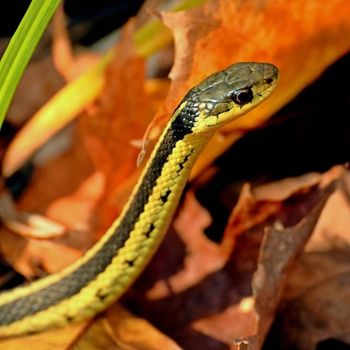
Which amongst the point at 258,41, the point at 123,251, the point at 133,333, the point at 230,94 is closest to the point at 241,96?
the point at 230,94

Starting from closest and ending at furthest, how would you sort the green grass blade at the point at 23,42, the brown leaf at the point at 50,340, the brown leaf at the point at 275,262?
the green grass blade at the point at 23,42
the brown leaf at the point at 275,262
the brown leaf at the point at 50,340

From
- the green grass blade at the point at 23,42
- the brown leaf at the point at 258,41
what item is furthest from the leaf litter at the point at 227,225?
the green grass blade at the point at 23,42

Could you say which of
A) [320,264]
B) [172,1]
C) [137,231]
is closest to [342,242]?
[320,264]

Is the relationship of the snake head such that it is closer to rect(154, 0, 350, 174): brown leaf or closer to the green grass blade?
rect(154, 0, 350, 174): brown leaf

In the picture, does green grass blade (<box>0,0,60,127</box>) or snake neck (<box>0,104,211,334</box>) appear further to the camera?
snake neck (<box>0,104,211,334</box>)

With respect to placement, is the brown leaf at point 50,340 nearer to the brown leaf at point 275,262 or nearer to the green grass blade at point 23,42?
the brown leaf at point 275,262

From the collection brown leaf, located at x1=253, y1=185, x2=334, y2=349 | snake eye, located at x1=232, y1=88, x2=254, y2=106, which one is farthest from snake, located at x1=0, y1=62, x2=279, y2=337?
brown leaf, located at x1=253, y1=185, x2=334, y2=349
